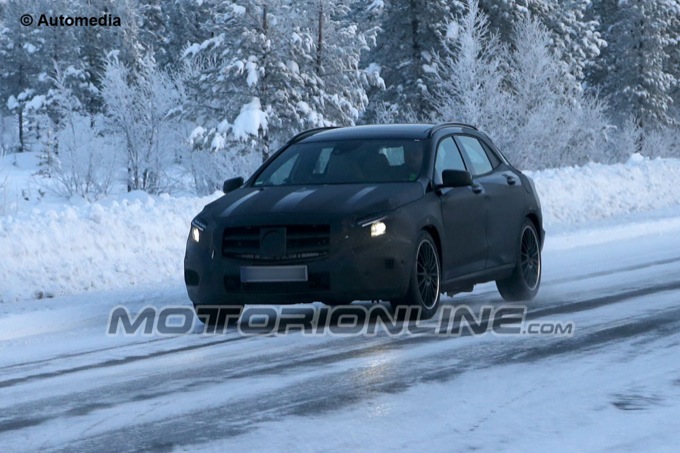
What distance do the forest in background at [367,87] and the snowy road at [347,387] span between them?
29.8m

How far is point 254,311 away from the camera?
11.5 meters

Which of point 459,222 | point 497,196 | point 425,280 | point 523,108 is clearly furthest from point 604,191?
point 523,108

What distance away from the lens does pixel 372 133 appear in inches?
450

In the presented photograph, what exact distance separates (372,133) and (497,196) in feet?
4.19

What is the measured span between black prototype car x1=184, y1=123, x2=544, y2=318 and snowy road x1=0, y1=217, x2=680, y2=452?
0.51 m

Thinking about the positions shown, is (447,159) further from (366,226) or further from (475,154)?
(366,226)

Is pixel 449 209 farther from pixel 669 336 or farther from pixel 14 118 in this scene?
pixel 14 118

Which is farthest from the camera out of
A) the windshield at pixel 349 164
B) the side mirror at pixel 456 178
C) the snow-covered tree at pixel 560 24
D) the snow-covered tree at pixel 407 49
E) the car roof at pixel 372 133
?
the snow-covered tree at pixel 560 24

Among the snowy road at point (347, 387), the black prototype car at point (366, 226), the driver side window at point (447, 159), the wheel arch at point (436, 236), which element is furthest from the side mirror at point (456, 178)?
the snowy road at point (347, 387)

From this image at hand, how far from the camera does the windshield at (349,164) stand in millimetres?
10883

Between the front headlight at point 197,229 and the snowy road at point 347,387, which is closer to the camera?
the snowy road at point 347,387

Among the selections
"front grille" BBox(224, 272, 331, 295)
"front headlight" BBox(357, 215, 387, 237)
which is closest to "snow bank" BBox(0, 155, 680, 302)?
"front grille" BBox(224, 272, 331, 295)

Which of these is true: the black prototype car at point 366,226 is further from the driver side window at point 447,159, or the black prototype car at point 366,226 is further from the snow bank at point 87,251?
Answer: the snow bank at point 87,251

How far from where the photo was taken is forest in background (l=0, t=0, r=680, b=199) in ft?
134
